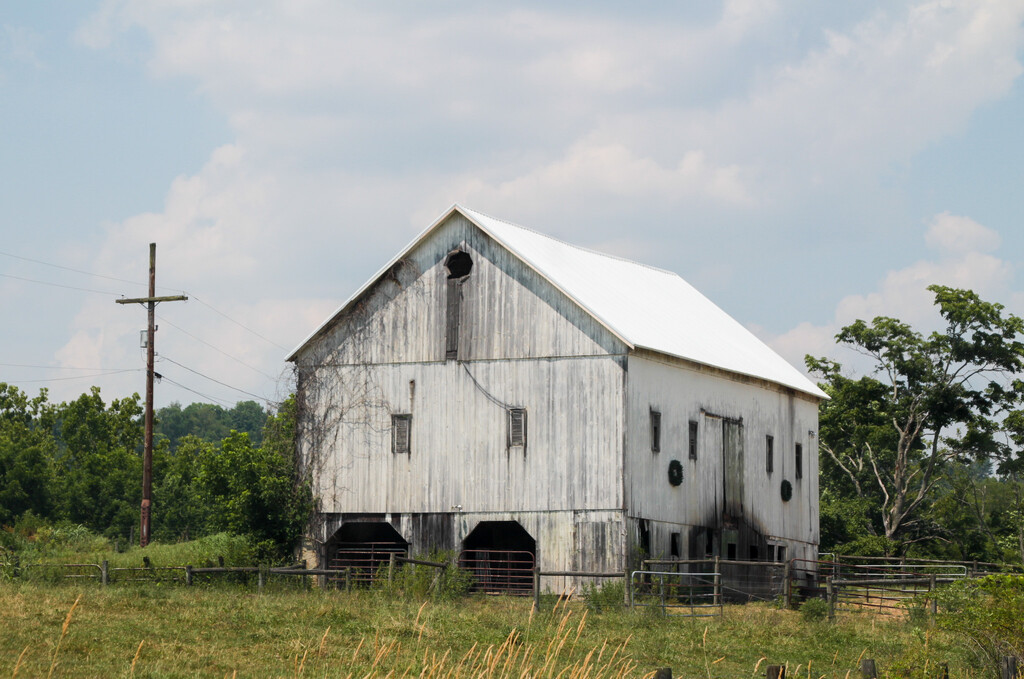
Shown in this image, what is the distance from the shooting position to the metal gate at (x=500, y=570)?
34.8 m

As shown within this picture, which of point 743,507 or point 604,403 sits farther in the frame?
point 743,507

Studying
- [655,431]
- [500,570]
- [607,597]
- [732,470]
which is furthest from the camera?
[732,470]

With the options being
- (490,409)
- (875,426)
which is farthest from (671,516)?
(875,426)

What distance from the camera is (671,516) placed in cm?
3547

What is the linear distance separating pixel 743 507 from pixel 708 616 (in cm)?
992

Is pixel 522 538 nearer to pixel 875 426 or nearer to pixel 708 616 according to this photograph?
pixel 708 616

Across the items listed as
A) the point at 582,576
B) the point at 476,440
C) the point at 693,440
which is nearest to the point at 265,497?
the point at 476,440

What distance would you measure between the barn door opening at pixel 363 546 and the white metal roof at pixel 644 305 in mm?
5031

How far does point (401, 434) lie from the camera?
36094mm

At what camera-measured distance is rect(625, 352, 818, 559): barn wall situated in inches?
1355

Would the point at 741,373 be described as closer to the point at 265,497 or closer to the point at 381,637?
the point at 265,497

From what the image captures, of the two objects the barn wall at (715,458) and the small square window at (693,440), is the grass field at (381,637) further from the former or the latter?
the small square window at (693,440)

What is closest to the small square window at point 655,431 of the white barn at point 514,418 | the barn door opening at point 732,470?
the white barn at point 514,418

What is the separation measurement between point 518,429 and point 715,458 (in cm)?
632
